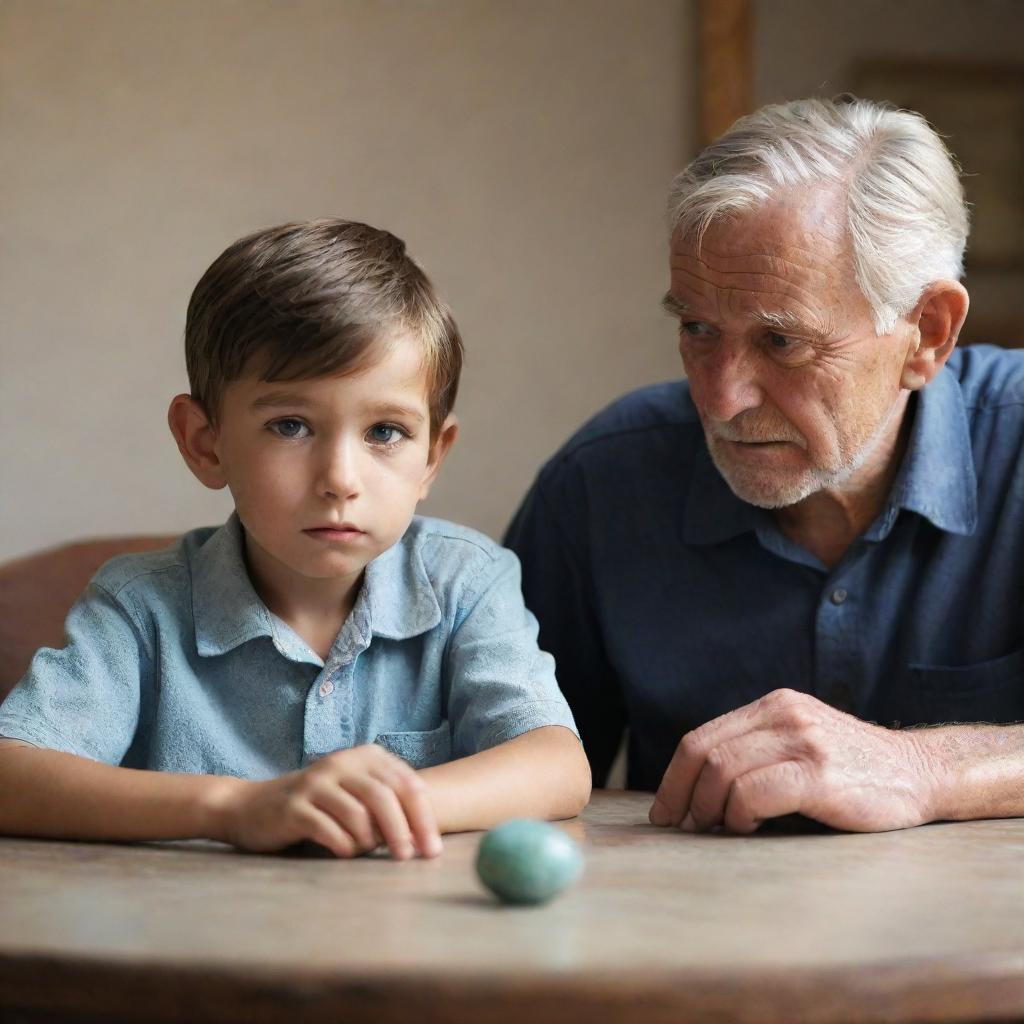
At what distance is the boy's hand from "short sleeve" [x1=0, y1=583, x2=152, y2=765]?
266 millimetres

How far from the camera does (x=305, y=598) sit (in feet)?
4.97

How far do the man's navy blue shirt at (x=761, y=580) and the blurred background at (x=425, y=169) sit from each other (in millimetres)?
1266

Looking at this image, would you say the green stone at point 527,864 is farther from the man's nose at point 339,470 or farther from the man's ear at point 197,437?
the man's ear at point 197,437

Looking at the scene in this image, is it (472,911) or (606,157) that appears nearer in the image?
(472,911)

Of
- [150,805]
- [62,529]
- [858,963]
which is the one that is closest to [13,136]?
[62,529]

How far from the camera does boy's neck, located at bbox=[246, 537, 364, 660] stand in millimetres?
1499

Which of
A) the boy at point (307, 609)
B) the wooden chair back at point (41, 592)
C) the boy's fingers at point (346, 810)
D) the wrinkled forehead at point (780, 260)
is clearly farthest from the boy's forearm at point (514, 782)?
the wooden chair back at point (41, 592)

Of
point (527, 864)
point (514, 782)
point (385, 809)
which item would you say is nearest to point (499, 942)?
point (527, 864)

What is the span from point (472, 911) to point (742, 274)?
3.03 feet

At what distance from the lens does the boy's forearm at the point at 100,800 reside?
121 cm

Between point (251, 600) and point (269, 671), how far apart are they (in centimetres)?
8

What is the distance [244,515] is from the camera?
1426 mm

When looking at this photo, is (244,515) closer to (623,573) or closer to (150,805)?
(150,805)

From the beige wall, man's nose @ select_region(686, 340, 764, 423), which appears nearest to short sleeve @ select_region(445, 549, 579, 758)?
man's nose @ select_region(686, 340, 764, 423)
